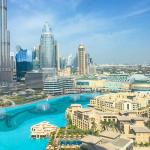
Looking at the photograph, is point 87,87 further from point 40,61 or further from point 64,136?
point 64,136

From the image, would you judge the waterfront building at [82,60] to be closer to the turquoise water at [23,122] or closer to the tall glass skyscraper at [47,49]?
the tall glass skyscraper at [47,49]

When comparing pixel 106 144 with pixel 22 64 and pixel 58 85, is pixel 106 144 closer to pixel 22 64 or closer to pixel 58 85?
pixel 58 85

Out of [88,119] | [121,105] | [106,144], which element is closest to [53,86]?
[121,105]

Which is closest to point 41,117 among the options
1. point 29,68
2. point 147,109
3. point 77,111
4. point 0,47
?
point 77,111

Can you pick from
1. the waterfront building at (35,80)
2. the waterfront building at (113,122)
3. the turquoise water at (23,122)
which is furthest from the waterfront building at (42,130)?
the waterfront building at (35,80)

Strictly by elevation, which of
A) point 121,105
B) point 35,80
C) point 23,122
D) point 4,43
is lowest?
point 23,122
